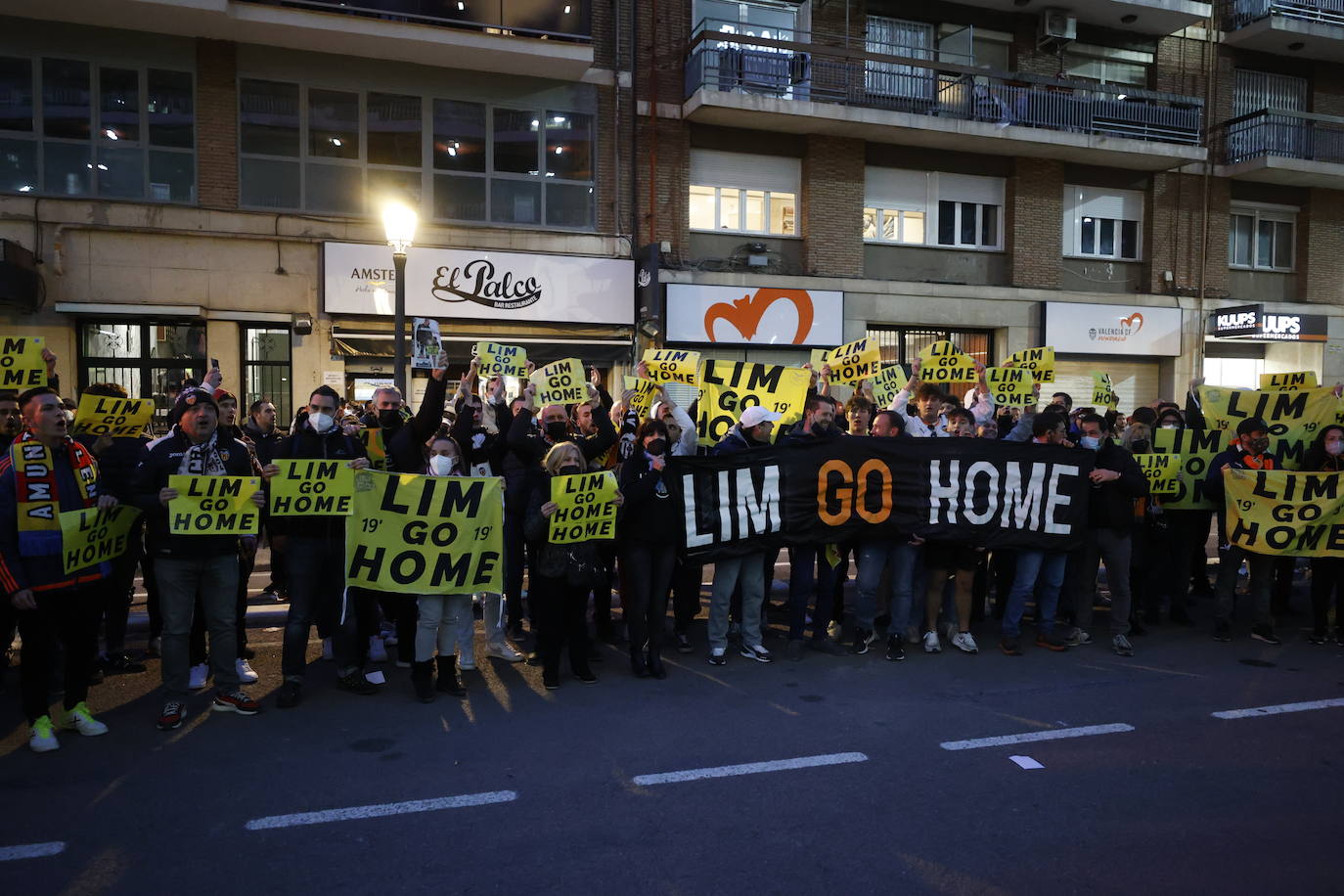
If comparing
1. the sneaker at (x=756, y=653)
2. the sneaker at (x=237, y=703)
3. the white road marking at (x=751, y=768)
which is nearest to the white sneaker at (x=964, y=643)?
the sneaker at (x=756, y=653)

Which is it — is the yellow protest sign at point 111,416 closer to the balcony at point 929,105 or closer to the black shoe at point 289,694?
the black shoe at point 289,694

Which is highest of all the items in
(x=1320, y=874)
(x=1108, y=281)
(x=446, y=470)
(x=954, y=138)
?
(x=954, y=138)

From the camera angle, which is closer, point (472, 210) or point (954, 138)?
point (472, 210)

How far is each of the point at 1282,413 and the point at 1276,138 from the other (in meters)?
15.0

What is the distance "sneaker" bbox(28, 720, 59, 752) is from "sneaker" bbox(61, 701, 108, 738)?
0.20 meters

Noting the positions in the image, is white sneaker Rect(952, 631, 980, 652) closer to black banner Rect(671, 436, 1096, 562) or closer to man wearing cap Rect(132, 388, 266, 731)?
black banner Rect(671, 436, 1096, 562)

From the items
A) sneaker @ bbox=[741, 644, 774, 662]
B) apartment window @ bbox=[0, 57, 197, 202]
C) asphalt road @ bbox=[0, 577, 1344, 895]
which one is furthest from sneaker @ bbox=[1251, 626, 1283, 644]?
apartment window @ bbox=[0, 57, 197, 202]

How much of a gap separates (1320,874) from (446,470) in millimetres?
5252

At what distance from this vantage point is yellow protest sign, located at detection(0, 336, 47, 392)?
7281 mm

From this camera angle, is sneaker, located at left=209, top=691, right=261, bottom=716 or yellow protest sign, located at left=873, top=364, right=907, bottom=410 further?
yellow protest sign, located at left=873, top=364, right=907, bottom=410

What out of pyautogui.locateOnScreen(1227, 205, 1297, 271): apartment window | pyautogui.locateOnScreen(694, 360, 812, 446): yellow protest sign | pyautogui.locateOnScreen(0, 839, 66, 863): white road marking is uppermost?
pyautogui.locateOnScreen(1227, 205, 1297, 271): apartment window

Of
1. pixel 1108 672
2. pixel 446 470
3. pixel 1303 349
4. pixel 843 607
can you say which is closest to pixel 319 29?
pixel 446 470

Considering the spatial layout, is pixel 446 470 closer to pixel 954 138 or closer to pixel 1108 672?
pixel 1108 672

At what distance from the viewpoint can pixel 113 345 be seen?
1555 centimetres
